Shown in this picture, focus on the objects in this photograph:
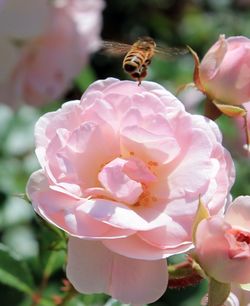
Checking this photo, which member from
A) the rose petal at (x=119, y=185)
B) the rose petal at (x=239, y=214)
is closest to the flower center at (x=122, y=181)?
the rose petal at (x=119, y=185)

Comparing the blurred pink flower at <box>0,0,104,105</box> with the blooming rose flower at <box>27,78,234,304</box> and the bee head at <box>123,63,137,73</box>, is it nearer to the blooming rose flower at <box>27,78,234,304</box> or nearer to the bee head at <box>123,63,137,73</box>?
the bee head at <box>123,63,137,73</box>

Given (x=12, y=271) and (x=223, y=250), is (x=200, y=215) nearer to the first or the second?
(x=223, y=250)

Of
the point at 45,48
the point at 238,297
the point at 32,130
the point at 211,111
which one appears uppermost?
the point at 211,111

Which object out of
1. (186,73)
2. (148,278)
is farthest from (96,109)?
(186,73)

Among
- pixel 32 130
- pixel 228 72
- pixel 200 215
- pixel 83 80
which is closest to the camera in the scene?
pixel 200 215

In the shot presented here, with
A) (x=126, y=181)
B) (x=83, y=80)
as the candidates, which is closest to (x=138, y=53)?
(x=126, y=181)

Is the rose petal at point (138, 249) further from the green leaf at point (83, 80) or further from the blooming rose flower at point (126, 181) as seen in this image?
the green leaf at point (83, 80)

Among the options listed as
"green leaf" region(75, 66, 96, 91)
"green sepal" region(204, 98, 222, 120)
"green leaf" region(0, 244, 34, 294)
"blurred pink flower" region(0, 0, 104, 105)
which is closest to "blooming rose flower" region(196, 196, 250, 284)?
"green sepal" region(204, 98, 222, 120)
